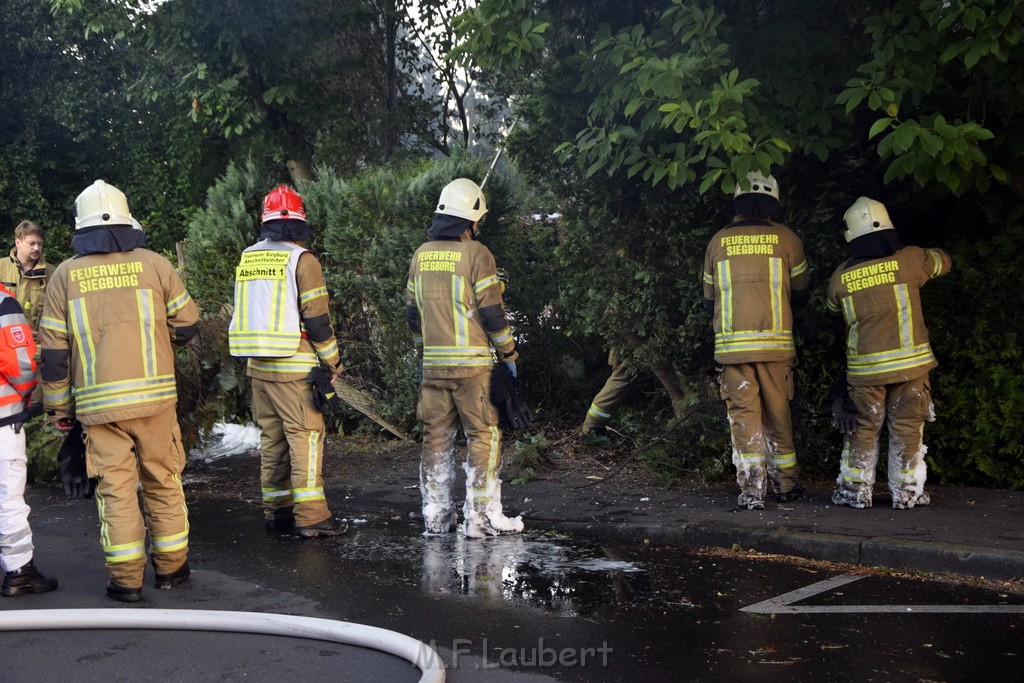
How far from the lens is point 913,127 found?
19.7 feet

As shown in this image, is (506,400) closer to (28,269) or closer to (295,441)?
(295,441)

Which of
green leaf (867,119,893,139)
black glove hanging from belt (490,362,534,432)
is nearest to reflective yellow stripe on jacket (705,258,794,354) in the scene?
green leaf (867,119,893,139)

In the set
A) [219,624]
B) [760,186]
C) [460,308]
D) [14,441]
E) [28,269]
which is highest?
[760,186]

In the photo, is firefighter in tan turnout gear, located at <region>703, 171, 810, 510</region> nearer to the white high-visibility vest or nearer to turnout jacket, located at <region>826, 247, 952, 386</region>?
turnout jacket, located at <region>826, 247, 952, 386</region>

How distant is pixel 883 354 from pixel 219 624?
4.26 meters

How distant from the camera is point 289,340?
669 centimetres

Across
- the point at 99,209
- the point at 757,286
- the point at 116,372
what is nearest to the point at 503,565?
the point at 116,372

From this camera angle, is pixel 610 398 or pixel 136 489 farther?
pixel 610 398

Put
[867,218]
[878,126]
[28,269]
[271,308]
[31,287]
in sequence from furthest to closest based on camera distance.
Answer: [31,287] → [28,269] → [867,218] → [271,308] → [878,126]

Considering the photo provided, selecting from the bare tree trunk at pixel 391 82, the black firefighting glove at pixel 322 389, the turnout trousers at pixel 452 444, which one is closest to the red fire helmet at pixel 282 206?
the black firefighting glove at pixel 322 389

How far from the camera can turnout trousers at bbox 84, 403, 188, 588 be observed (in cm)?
556

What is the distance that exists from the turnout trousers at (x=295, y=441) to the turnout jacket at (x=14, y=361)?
1547 mm

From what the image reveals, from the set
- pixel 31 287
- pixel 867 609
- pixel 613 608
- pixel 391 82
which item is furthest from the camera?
pixel 391 82

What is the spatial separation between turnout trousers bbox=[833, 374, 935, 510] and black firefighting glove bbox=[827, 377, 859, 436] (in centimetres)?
3
